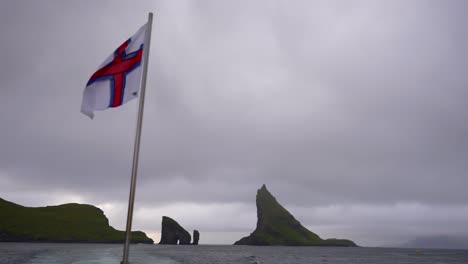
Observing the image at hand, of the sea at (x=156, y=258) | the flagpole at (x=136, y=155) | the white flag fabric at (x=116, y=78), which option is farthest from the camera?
the sea at (x=156, y=258)

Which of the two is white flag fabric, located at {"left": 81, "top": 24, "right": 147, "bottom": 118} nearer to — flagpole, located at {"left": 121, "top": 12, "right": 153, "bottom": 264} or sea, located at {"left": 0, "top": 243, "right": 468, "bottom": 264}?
flagpole, located at {"left": 121, "top": 12, "right": 153, "bottom": 264}

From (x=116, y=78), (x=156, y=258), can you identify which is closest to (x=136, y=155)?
(x=116, y=78)

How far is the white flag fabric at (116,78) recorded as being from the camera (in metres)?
13.6

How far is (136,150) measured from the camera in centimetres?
1197

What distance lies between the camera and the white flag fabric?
44.5 feet

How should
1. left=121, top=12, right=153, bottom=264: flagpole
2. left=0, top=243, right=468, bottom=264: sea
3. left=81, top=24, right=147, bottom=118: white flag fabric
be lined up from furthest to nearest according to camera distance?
left=0, top=243, right=468, bottom=264: sea < left=81, top=24, right=147, bottom=118: white flag fabric < left=121, top=12, right=153, bottom=264: flagpole

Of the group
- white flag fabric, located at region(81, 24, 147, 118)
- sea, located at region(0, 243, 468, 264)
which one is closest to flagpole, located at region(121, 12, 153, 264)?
white flag fabric, located at region(81, 24, 147, 118)

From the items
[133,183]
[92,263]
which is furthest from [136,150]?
[92,263]

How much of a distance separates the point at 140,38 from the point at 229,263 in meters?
66.9

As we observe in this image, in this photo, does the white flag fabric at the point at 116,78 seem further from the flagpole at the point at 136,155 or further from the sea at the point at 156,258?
the sea at the point at 156,258

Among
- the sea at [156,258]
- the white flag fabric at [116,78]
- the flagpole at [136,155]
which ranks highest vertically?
the white flag fabric at [116,78]

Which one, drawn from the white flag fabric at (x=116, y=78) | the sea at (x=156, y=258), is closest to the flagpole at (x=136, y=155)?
the white flag fabric at (x=116, y=78)

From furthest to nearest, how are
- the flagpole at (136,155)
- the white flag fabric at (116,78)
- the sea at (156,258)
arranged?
the sea at (156,258)
the white flag fabric at (116,78)
the flagpole at (136,155)

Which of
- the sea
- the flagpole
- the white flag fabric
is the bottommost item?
the sea
